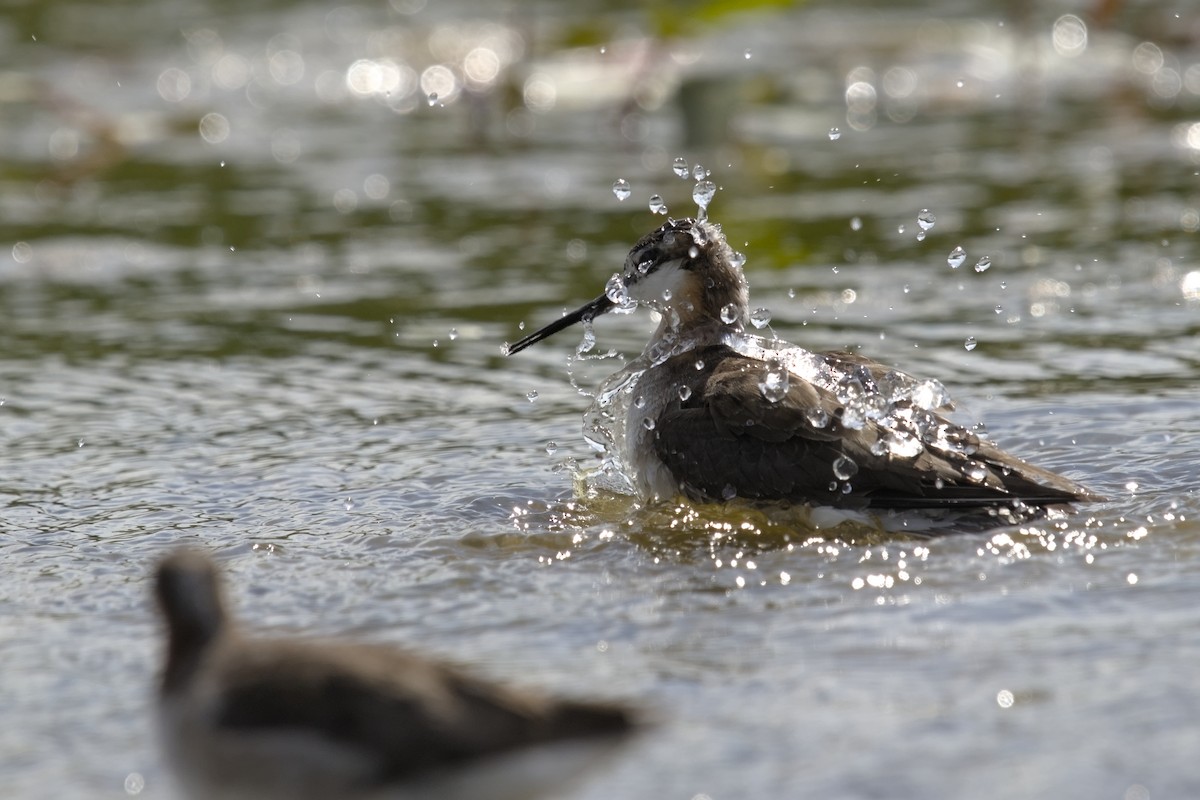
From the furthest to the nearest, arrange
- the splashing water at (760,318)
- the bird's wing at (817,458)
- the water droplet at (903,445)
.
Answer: the splashing water at (760,318), the water droplet at (903,445), the bird's wing at (817,458)

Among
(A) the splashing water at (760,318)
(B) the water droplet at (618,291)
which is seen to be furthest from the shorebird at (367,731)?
(A) the splashing water at (760,318)

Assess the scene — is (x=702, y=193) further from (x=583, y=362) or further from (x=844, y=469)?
(x=844, y=469)

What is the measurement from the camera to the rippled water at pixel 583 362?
199 inches

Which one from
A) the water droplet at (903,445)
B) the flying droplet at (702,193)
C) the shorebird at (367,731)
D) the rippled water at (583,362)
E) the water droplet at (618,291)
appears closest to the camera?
the shorebird at (367,731)

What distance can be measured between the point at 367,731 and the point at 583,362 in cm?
566

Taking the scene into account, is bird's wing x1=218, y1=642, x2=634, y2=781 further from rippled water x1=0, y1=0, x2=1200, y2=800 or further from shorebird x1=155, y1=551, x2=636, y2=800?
rippled water x1=0, y1=0, x2=1200, y2=800

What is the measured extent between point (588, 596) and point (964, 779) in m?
1.82

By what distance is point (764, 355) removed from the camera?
7.52 metres

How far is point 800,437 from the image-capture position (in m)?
6.86

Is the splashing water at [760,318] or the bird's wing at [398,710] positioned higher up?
the splashing water at [760,318]

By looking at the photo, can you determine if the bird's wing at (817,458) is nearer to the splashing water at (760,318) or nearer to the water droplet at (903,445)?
the water droplet at (903,445)

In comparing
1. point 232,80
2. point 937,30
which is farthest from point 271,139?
point 937,30

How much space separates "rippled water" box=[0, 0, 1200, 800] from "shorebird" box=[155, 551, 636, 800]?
1.83 feet

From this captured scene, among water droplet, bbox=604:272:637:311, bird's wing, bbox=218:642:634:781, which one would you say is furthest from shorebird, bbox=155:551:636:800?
water droplet, bbox=604:272:637:311
